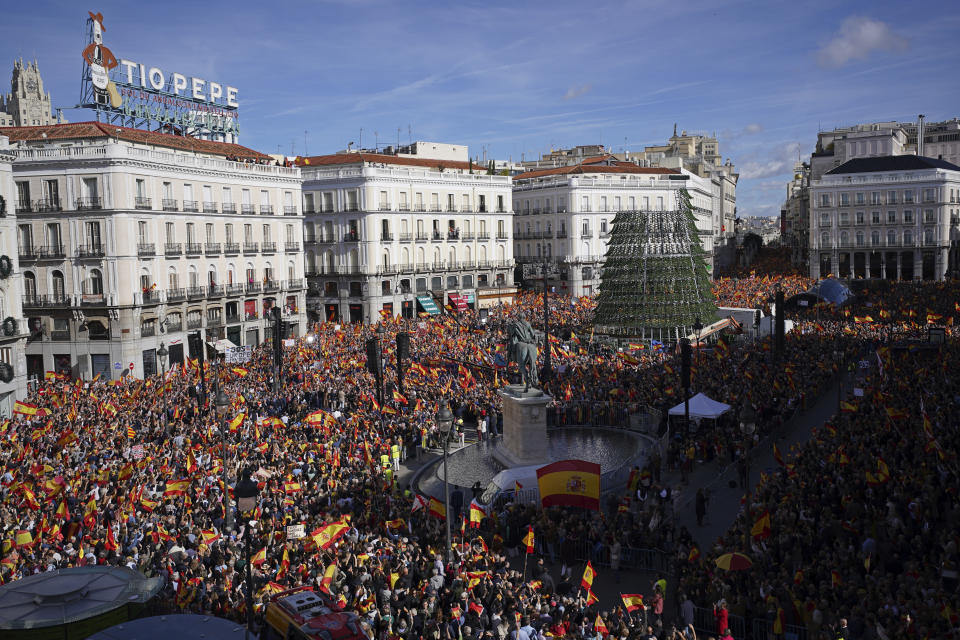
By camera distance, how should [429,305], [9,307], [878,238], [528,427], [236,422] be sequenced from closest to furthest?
[528,427] < [236,422] < [9,307] < [429,305] < [878,238]

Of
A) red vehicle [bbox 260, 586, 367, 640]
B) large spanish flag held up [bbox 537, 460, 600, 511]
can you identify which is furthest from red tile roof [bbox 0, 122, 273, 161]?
red vehicle [bbox 260, 586, 367, 640]

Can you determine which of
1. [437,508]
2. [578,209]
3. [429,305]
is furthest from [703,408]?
[578,209]

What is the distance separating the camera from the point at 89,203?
43.5m

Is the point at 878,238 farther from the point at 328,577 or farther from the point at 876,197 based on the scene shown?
the point at 328,577

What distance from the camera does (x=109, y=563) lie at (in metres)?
16.1

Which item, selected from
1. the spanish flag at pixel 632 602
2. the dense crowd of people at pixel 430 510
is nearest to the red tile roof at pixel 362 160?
the dense crowd of people at pixel 430 510

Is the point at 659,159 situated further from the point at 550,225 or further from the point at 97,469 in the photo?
the point at 97,469

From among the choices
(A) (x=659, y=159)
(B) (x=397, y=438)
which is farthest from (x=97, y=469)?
(A) (x=659, y=159)

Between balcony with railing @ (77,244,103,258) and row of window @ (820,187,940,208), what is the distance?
247 feet

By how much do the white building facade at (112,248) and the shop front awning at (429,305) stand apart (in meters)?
15.4

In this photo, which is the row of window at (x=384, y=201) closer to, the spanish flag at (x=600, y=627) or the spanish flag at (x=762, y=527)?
the spanish flag at (x=762, y=527)

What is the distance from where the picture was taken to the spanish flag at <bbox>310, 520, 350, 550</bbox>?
16.4 metres

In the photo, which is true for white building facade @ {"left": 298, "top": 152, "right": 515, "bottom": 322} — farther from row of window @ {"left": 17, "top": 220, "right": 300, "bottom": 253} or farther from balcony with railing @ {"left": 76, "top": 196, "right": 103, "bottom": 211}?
balcony with railing @ {"left": 76, "top": 196, "right": 103, "bottom": 211}

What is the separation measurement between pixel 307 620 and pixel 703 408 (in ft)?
54.2
